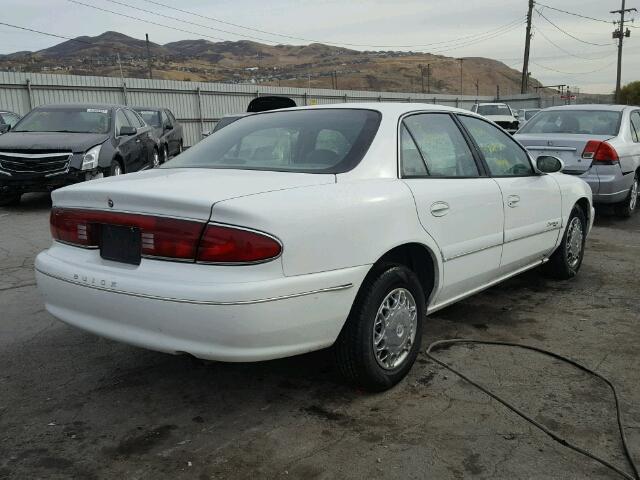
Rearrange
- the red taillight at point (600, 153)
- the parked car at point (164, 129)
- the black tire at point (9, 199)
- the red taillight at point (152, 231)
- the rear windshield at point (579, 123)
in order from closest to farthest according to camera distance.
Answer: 1. the red taillight at point (152, 231)
2. the red taillight at point (600, 153)
3. the rear windshield at point (579, 123)
4. the black tire at point (9, 199)
5. the parked car at point (164, 129)

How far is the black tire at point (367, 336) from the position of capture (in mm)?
3090

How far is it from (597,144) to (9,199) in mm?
8773

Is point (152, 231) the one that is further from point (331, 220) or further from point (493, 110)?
point (493, 110)

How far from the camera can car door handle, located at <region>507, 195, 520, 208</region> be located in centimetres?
431

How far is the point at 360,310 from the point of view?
10.1 ft

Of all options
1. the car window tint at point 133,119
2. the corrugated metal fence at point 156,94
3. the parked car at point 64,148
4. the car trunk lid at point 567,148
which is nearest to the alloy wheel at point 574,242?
the car trunk lid at point 567,148

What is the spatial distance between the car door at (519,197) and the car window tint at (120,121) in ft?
24.9

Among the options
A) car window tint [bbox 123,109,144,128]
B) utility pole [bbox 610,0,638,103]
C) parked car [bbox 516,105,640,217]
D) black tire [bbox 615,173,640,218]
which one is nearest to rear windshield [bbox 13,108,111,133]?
car window tint [bbox 123,109,144,128]

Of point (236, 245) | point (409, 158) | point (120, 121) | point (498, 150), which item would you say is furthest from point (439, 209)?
point (120, 121)

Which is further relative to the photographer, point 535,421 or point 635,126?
point 635,126

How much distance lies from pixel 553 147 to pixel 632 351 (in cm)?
505

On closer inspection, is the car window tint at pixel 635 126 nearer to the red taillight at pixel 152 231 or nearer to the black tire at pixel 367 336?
the black tire at pixel 367 336

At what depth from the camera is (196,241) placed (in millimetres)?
2719

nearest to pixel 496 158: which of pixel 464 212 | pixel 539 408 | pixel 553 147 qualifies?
pixel 464 212
